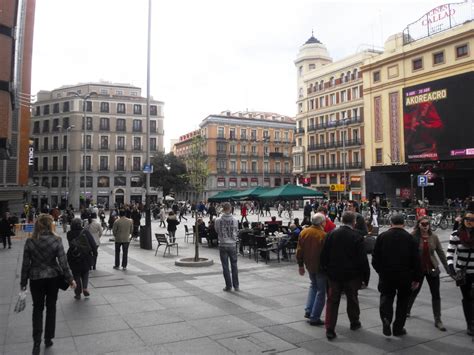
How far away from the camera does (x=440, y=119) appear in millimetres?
33062

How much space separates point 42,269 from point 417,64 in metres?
45.5

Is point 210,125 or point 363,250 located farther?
point 210,125

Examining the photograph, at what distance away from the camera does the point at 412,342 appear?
539 centimetres

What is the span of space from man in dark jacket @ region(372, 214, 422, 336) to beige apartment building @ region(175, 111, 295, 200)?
2778 inches

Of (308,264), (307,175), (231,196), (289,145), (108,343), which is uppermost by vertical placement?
(289,145)

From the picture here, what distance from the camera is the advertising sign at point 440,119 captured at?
31531 mm

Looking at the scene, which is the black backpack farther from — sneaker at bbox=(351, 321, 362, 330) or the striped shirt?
the striped shirt

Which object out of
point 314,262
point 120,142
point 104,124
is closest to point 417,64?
point 314,262

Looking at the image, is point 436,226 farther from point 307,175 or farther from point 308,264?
point 307,175

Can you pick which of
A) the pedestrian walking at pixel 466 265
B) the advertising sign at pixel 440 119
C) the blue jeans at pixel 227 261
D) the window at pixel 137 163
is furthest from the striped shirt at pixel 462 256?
the window at pixel 137 163

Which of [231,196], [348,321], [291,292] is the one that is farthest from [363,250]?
[231,196]

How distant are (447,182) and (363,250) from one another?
3775 centimetres

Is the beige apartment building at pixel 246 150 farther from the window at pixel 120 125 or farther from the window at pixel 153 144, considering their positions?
the window at pixel 120 125

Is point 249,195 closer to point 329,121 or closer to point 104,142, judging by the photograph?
point 329,121
